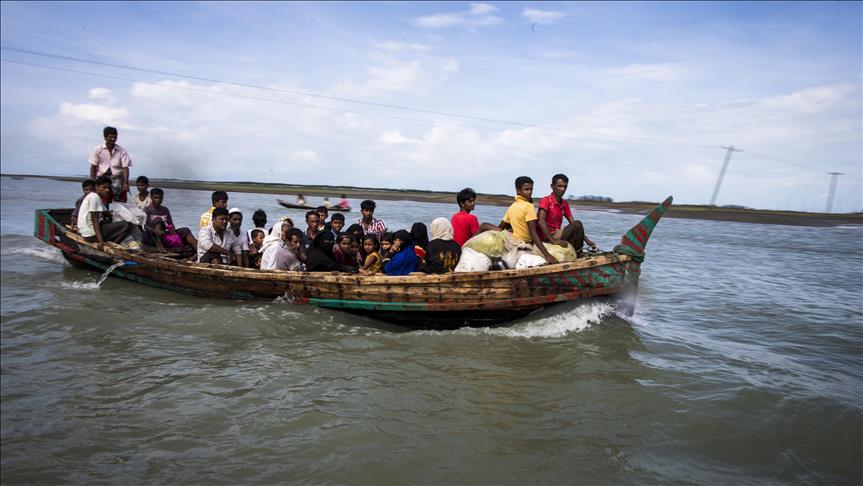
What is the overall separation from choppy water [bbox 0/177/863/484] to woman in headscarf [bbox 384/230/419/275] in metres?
0.78

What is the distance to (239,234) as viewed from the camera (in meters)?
7.66

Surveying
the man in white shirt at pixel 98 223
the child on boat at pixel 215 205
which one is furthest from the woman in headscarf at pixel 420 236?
the man in white shirt at pixel 98 223

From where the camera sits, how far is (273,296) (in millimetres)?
6902

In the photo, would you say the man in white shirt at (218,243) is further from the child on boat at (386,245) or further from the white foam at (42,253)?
the white foam at (42,253)

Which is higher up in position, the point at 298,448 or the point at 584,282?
the point at 584,282

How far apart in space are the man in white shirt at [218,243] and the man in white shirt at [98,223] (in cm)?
166

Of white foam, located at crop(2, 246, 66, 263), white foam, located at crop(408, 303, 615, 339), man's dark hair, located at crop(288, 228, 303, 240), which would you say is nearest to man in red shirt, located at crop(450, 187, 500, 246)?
white foam, located at crop(408, 303, 615, 339)

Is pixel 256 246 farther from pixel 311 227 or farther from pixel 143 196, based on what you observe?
pixel 143 196

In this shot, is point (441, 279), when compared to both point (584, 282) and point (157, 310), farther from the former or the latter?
point (157, 310)

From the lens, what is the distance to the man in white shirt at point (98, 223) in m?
7.57

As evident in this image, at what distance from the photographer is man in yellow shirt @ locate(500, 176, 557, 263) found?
607 centimetres

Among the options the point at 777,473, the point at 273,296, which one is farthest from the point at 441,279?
the point at 777,473

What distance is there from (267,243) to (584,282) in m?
4.36

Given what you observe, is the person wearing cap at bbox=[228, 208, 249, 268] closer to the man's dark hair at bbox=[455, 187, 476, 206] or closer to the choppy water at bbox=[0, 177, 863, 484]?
the choppy water at bbox=[0, 177, 863, 484]
